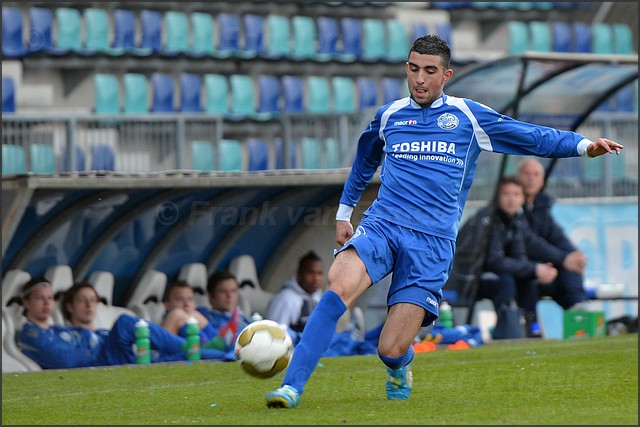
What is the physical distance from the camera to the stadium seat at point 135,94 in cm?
2514

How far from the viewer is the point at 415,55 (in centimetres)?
692

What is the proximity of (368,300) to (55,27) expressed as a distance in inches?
522

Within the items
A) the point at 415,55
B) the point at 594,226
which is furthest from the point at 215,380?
the point at 594,226

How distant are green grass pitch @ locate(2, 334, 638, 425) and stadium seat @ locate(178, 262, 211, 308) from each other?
1777mm

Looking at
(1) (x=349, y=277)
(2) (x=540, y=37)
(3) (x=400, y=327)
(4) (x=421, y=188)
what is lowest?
(3) (x=400, y=327)

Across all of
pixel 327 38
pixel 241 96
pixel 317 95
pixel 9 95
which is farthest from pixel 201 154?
pixel 327 38

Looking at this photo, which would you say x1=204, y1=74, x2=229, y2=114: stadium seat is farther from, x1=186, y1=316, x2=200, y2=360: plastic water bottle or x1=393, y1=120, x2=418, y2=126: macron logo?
x1=393, y1=120, x2=418, y2=126: macron logo

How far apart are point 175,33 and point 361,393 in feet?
64.0

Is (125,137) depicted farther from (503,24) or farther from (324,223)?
(503,24)

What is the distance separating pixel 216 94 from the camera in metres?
26.2

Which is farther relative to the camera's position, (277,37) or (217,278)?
(277,37)

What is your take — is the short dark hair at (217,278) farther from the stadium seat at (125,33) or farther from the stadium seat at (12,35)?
the stadium seat at (125,33)

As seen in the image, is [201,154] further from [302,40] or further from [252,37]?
[302,40]

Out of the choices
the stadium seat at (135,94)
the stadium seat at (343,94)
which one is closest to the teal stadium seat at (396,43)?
the stadium seat at (343,94)
